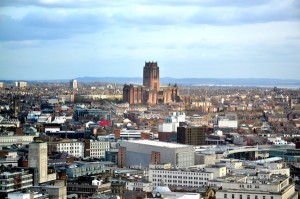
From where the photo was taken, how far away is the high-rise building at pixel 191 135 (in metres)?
54.3

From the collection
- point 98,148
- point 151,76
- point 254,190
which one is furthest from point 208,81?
point 254,190

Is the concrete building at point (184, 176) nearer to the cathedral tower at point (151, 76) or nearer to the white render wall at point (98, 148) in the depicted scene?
the white render wall at point (98, 148)

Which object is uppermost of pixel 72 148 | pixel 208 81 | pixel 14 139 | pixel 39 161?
pixel 208 81

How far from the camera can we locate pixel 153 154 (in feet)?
140

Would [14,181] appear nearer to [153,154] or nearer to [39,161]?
[39,161]

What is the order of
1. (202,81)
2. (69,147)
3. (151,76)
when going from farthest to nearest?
(202,81) → (151,76) → (69,147)

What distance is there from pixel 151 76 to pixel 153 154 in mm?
59619

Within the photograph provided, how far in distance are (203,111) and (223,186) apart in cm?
5494

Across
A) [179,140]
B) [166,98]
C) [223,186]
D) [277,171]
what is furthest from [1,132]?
[166,98]

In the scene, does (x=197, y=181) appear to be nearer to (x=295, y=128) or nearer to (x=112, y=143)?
(x=112, y=143)

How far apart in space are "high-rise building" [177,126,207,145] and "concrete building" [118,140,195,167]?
9336 millimetres

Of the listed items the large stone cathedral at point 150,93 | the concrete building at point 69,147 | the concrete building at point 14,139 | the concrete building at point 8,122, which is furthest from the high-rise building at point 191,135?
the large stone cathedral at point 150,93

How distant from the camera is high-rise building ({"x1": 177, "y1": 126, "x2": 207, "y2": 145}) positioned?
54.3 metres

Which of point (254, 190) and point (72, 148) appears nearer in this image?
point (254, 190)
